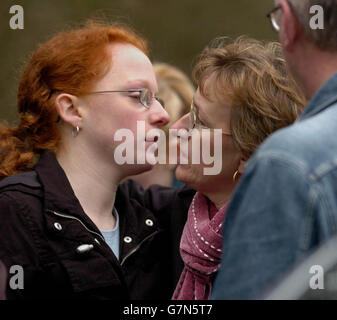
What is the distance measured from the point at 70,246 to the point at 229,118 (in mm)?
791

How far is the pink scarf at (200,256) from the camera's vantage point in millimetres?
2531

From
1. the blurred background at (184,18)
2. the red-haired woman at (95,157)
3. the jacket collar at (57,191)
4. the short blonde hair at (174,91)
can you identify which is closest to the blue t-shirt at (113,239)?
the red-haired woman at (95,157)

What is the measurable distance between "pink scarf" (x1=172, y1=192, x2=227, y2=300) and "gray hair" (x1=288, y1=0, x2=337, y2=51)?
40.8 inches

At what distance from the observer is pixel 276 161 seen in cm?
142

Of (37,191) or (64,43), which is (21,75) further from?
(37,191)

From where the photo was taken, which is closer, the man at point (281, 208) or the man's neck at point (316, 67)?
the man at point (281, 208)

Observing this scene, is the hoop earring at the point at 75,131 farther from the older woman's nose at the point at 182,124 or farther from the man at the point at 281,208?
the man at the point at 281,208

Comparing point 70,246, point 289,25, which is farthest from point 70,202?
point 289,25

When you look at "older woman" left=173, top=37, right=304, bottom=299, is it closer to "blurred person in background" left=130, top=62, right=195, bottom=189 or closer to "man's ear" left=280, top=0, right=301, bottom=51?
"man's ear" left=280, top=0, right=301, bottom=51

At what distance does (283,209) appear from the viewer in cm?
140

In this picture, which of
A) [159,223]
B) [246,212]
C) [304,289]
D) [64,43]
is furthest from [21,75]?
→ [304,289]

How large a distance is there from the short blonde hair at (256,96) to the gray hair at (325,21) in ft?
3.18

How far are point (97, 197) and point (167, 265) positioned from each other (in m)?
0.41

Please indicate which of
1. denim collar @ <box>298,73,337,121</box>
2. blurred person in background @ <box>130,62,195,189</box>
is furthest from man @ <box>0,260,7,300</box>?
blurred person in background @ <box>130,62,195,189</box>
